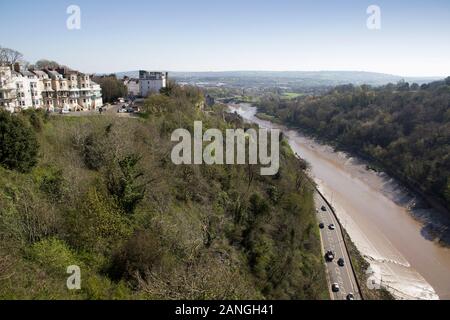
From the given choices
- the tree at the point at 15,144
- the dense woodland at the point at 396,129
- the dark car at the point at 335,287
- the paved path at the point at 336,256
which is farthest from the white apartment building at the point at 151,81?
the dense woodland at the point at 396,129

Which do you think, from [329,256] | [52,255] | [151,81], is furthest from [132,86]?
Answer: [52,255]

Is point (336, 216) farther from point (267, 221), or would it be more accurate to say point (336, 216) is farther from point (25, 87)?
point (25, 87)

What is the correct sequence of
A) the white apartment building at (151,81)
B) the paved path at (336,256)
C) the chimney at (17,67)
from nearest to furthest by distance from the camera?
the paved path at (336,256)
the chimney at (17,67)
the white apartment building at (151,81)

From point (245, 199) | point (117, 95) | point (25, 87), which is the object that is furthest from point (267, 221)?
point (117, 95)

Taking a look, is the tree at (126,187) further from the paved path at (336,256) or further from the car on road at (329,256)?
the car on road at (329,256)

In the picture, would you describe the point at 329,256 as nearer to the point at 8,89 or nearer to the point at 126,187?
the point at 126,187

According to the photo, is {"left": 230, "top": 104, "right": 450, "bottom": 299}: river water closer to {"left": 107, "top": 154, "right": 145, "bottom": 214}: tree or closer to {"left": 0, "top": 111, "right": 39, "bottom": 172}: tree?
{"left": 107, "top": 154, "right": 145, "bottom": 214}: tree
